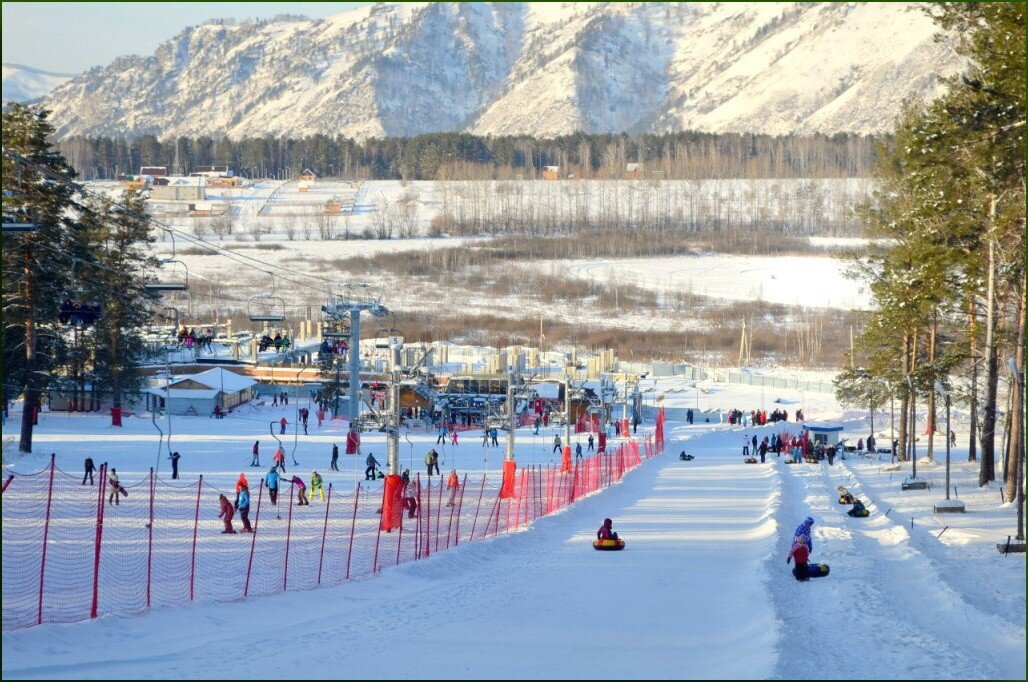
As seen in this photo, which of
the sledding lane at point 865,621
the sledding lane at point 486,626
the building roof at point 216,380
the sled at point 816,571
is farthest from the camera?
A: the building roof at point 216,380

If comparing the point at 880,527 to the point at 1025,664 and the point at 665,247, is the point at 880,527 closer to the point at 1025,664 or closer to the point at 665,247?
the point at 1025,664

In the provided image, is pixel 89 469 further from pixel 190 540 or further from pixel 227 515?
pixel 190 540

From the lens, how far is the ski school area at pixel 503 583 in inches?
576

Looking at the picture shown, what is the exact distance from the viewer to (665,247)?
16562 cm

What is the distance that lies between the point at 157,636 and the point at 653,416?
211ft

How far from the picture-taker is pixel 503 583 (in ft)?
67.0

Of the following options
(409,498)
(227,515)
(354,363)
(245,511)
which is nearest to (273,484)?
(409,498)

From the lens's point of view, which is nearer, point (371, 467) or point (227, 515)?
point (227, 515)

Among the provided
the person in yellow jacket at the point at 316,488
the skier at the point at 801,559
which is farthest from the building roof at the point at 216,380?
the skier at the point at 801,559

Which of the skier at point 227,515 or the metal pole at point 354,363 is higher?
the metal pole at point 354,363

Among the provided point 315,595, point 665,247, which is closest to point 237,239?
point 665,247

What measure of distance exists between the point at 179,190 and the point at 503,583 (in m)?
181

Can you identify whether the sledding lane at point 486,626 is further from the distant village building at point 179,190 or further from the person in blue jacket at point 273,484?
the distant village building at point 179,190

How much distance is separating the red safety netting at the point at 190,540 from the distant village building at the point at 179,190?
541 ft
